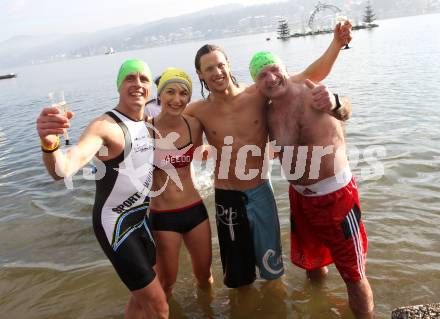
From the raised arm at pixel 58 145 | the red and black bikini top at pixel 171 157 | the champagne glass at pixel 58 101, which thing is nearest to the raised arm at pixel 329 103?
the red and black bikini top at pixel 171 157

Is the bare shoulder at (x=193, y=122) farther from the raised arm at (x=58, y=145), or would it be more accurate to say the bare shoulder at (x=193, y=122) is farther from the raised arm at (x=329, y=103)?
the raised arm at (x=329, y=103)

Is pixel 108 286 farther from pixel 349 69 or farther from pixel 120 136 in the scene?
pixel 349 69

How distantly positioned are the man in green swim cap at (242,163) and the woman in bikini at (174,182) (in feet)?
A: 0.86

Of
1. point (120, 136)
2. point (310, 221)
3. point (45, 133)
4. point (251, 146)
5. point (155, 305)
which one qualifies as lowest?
point (155, 305)

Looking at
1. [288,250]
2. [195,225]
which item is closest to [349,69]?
[288,250]

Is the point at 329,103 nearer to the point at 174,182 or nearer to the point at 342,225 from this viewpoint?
the point at 342,225

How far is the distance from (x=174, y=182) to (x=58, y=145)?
1681mm

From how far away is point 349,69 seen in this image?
31812 mm

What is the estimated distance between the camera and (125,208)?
13.4 ft

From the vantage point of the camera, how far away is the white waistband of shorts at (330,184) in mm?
4273

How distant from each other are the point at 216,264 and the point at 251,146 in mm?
2737

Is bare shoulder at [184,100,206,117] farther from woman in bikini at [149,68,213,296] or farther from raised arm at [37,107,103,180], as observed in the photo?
raised arm at [37,107,103,180]

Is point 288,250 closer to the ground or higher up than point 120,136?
closer to the ground

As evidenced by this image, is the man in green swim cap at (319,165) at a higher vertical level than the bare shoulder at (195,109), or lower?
lower
